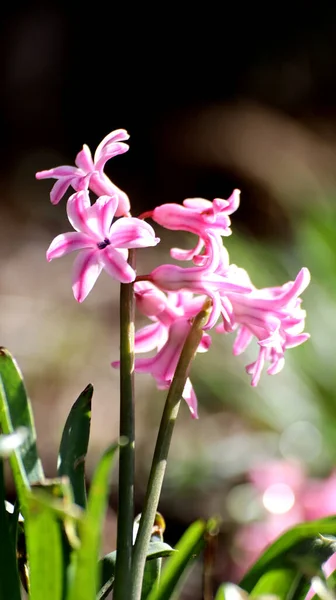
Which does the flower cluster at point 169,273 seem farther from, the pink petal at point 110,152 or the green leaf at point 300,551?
the green leaf at point 300,551

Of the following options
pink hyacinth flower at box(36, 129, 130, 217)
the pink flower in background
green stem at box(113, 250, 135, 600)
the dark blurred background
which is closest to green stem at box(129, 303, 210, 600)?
green stem at box(113, 250, 135, 600)

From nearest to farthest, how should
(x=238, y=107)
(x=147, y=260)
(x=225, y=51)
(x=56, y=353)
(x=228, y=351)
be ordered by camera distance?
(x=228, y=351) → (x=56, y=353) → (x=147, y=260) → (x=238, y=107) → (x=225, y=51)

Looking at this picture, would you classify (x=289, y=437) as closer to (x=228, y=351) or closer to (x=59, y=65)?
(x=228, y=351)

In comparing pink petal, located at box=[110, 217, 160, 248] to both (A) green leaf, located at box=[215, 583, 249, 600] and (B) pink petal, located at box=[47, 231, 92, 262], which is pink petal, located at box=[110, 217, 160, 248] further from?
(A) green leaf, located at box=[215, 583, 249, 600]

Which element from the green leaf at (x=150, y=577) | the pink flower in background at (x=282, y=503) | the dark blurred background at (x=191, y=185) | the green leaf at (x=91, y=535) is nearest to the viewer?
the green leaf at (x=91, y=535)

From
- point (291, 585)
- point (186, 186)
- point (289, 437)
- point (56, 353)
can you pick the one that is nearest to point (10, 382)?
point (291, 585)

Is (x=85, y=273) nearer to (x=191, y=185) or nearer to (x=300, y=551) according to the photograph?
(x=300, y=551)

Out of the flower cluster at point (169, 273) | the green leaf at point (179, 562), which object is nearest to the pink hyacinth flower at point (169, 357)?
the flower cluster at point (169, 273)
